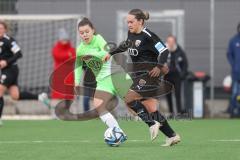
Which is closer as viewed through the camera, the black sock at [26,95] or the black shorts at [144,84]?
the black shorts at [144,84]

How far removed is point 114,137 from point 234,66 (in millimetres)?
8148

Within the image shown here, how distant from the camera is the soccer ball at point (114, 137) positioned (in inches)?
415

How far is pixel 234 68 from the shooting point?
18.2 m

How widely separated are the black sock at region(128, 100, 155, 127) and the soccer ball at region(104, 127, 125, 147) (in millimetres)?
389

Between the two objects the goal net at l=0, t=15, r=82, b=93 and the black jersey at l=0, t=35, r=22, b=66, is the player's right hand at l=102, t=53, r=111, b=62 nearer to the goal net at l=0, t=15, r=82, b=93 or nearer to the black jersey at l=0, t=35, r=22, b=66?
the black jersey at l=0, t=35, r=22, b=66

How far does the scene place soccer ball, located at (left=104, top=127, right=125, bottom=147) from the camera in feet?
34.6

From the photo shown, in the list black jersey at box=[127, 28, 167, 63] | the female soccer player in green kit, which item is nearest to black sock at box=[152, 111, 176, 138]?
the female soccer player in green kit

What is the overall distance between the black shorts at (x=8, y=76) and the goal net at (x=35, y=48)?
3.75m

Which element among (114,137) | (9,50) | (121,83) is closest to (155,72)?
(114,137)

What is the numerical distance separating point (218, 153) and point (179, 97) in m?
8.75

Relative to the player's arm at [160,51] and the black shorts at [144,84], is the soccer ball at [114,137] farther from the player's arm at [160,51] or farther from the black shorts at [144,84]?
the player's arm at [160,51]

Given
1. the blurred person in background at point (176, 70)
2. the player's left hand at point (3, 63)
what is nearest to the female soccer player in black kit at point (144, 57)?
the player's left hand at point (3, 63)

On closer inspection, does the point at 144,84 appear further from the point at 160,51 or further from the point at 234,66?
the point at 234,66

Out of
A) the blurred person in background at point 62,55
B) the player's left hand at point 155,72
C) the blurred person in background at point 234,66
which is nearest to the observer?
the player's left hand at point 155,72
